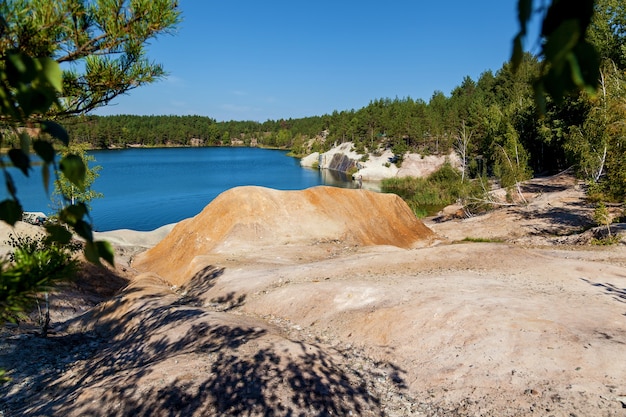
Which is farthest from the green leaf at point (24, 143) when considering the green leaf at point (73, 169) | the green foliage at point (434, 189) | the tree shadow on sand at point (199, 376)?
the green foliage at point (434, 189)

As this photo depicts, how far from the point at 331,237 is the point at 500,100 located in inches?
3516

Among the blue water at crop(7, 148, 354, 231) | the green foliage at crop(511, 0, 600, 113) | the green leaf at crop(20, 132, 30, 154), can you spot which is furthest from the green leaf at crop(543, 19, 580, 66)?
the blue water at crop(7, 148, 354, 231)

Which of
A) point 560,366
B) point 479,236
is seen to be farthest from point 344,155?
point 560,366

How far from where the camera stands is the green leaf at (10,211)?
5.41ft

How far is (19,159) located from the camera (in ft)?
5.13

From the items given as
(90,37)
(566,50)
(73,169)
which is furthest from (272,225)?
(566,50)

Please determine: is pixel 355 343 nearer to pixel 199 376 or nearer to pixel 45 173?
pixel 199 376

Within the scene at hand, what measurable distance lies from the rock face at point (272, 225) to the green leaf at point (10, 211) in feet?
75.8

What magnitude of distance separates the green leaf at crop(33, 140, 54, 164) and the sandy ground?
24.9 feet

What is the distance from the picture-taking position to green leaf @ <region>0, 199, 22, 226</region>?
5.41ft

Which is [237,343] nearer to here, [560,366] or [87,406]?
[87,406]

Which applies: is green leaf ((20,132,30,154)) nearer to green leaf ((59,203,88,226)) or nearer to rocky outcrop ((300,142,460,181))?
green leaf ((59,203,88,226))

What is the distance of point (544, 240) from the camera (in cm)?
2995

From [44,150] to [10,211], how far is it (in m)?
Result: 0.38
